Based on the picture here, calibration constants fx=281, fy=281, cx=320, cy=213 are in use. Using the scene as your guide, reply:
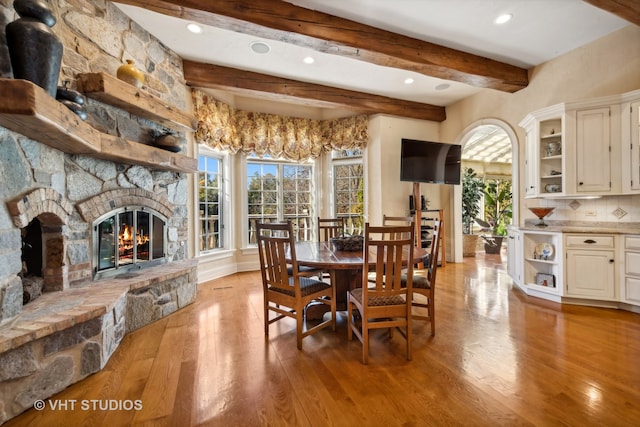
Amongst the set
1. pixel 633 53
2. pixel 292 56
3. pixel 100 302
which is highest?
pixel 292 56

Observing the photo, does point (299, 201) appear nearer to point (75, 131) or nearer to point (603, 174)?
point (75, 131)

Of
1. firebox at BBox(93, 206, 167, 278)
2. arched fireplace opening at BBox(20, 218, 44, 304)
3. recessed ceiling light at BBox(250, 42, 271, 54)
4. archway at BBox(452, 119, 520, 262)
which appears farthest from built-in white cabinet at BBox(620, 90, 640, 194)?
arched fireplace opening at BBox(20, 218, 44, 304)

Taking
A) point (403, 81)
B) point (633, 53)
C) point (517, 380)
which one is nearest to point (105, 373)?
point (517, 380)

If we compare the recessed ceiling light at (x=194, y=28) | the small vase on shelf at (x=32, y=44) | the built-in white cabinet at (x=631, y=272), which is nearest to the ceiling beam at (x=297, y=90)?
the recessed ceiling light at (x=194, y=28)

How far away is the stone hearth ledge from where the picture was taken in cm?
154

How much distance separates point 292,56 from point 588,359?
13.5 feet

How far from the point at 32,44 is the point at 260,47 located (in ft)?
7.25

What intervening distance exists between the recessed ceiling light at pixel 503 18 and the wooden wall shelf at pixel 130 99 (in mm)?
3494

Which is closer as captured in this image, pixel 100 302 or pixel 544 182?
pixel 100 302

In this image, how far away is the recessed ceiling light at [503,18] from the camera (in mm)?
2846

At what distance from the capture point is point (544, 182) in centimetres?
361

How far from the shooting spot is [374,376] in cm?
182

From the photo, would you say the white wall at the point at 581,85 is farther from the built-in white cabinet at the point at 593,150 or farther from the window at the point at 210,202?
the window at the point at 210,202

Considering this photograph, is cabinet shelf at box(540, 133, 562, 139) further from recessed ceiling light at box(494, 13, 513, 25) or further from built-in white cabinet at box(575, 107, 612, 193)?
recessed ceiling light at box(494, 13, 513, 25)
